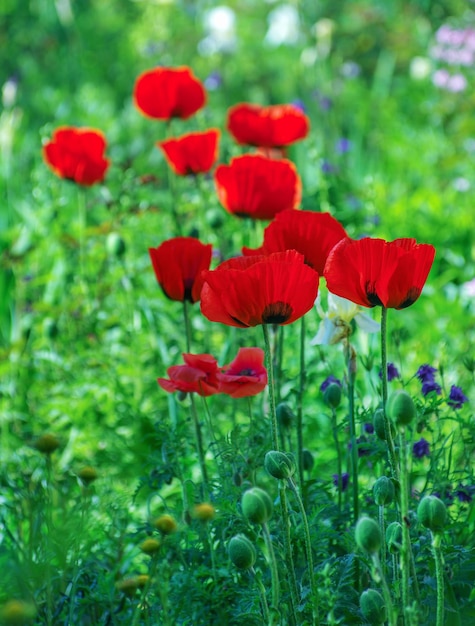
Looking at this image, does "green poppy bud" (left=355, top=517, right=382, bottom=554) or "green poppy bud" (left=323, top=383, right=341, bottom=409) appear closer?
"green poppy bud" (left=355, top=517, right=382, bottom=554)

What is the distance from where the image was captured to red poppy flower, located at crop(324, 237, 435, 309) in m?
1.10

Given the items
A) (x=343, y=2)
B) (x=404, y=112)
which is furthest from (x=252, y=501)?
(x=343, y=2)

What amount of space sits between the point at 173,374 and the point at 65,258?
1.72 m

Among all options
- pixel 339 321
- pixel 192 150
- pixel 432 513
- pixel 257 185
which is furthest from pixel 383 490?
pixel 192 150

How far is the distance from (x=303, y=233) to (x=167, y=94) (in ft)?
3.64

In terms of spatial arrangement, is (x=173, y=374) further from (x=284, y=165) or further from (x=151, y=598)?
(x=284, y=165)

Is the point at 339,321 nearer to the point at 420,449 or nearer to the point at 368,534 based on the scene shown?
the point at 420,449

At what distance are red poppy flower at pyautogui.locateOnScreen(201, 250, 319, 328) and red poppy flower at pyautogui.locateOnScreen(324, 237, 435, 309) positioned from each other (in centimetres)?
3

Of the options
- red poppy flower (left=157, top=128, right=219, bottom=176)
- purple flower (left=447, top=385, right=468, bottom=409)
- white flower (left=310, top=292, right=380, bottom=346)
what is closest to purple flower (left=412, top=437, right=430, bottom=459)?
purple flower (left=447, top=385, right=468, bottom=409)

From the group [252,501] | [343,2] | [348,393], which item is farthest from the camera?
[343,2]

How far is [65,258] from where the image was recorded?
2949 mm

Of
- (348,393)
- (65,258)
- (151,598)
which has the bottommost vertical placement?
(151,598)

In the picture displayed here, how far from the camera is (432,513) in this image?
3.28 feet

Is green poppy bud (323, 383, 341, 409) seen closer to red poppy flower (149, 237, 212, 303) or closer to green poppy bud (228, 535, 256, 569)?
red poppy flower (149, 237, 212, 303)
